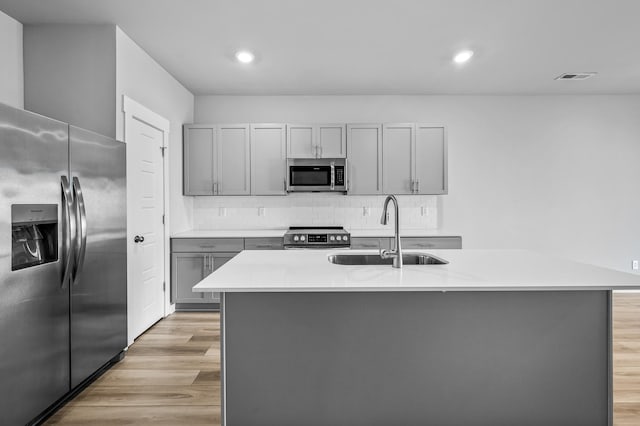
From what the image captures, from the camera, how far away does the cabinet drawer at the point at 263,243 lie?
4.51m

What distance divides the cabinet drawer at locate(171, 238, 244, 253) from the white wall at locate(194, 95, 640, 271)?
0.79m

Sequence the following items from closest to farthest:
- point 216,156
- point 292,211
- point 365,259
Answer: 1. point 365,259
2. point 216,156
3. point 292,211

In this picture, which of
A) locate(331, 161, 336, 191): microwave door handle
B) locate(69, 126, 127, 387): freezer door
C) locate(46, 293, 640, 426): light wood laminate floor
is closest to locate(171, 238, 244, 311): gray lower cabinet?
locate(46, 293, 640, 426): light wood laminate floor

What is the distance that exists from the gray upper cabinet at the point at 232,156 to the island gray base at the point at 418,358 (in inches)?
118

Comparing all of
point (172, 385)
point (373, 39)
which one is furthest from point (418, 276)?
point (373, 39)

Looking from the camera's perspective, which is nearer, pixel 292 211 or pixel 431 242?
pixel 431 242

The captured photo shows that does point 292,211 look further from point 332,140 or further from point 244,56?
point 244,56

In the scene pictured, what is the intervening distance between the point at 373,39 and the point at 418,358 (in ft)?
8.51

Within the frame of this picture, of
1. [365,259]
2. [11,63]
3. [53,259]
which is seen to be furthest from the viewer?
[11,63]

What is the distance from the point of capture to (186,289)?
14.6ft

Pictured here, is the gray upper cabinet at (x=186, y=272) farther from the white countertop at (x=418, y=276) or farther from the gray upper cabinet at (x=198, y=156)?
the white countertop at (x=418, y=276)

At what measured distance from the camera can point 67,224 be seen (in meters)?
2.34

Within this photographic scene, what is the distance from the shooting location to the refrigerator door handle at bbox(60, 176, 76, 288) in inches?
91.5

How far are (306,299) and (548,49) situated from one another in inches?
129
